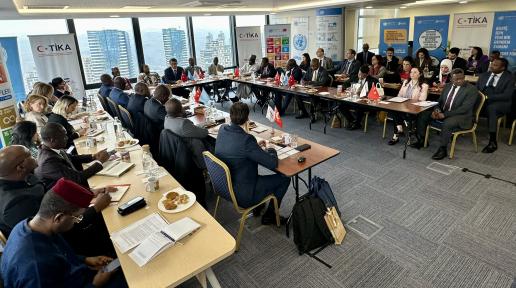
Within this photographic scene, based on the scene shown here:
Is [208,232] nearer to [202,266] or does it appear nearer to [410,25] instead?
[202,266]

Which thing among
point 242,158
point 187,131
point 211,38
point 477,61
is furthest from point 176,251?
point 211,38

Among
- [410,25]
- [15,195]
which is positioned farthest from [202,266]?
[410,25]

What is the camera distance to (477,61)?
7.61 meters

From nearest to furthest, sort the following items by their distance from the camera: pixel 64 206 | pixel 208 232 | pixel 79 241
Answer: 1. pixel 64 206
2. pixel 208 232
3. pixel 79 241

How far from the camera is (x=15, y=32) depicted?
7551 mm

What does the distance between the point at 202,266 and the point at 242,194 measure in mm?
1169

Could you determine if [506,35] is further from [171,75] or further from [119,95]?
[119,95]

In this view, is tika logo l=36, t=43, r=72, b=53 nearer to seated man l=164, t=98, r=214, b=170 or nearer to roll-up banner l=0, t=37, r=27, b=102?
roll-up banner l=0, t=37, r=27, b=102

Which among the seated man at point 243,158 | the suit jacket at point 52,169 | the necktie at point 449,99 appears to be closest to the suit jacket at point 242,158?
the seated man at point 243,158

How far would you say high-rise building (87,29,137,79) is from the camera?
28.7ft

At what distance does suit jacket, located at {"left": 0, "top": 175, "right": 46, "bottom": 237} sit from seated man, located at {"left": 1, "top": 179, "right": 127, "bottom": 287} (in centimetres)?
50

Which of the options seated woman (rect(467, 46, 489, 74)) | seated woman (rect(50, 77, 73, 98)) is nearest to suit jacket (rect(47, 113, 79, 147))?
seated woman (rect(50, 77, 73, 98))

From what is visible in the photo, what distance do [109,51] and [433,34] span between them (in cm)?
950

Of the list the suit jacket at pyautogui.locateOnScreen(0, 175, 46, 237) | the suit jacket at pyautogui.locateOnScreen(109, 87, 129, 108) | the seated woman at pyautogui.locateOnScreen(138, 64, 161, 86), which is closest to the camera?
the suit jacket at pyautogui.locateOnScreen(0, 175, 46, 237)
